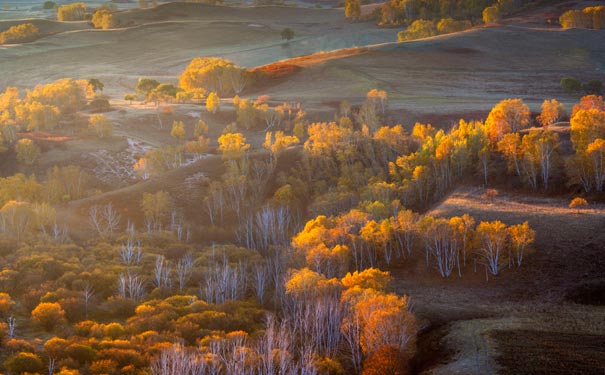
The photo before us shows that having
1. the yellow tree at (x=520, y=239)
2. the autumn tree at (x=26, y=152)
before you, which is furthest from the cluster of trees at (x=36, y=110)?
the yellow tree at (x=520, y=239)

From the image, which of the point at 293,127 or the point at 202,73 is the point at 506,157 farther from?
the point at 202,73

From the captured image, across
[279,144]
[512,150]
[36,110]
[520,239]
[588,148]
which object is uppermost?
[36,110]

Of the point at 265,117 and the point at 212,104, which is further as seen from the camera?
the point at 212,104

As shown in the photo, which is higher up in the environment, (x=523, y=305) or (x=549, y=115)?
(x=549, y=115)

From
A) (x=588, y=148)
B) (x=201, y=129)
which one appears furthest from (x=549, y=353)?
(x=201, y=129)

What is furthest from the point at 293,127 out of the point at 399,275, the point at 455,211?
the point at 399,275

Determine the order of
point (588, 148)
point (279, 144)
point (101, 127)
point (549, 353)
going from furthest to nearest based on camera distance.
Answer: point (101, 127), point (279, 144), point (588, 148), point (549, 353)

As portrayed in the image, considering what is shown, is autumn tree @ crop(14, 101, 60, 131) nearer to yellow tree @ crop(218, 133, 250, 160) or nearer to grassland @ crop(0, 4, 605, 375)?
grassland @ crop(0, 4, 605, 375)

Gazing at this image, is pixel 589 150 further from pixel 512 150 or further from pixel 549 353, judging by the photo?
pixel 549 353

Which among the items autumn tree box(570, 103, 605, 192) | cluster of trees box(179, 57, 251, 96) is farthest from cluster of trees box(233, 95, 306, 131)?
autumn tree box(570, 103, 605, 192)

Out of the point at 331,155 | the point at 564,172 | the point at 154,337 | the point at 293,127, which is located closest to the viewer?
the point at 154,337
